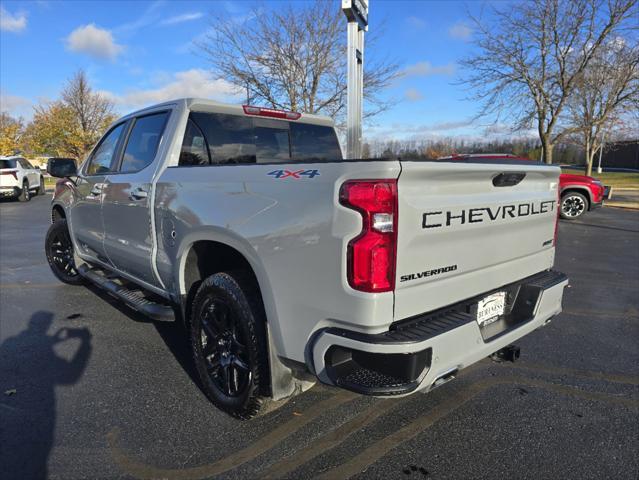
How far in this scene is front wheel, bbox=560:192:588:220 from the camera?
1261 centimetres

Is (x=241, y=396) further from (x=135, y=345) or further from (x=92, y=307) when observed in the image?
(x=92, y=307)

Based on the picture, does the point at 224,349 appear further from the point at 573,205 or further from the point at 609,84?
the point at 609,84

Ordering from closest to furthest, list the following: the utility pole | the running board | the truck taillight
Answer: the truck taillight → the running board → the utility pole

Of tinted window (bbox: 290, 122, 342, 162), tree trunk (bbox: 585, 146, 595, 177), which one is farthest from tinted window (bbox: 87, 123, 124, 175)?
tree trunk (bbox: 585, 146, 595, 177)

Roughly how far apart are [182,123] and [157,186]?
506mm

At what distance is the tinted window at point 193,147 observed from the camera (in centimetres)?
346

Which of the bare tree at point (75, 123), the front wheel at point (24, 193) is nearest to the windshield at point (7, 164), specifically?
the front wheel at point (24, 193)

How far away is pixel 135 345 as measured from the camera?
3992 millimetres

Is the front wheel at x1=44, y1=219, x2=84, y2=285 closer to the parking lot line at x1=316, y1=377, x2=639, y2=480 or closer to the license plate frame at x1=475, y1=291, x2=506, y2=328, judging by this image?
the parking lot line at x1=316, y1=377, x2=639, y2=480

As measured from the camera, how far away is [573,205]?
12812 mm

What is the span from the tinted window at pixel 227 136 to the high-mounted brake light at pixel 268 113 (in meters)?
0.08

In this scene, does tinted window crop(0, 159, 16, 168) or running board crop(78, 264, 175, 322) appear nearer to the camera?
running board crop(78, 264, 175, 322)

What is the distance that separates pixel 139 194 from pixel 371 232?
88.9 inches

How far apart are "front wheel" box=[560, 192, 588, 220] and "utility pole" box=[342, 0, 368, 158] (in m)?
6.73
